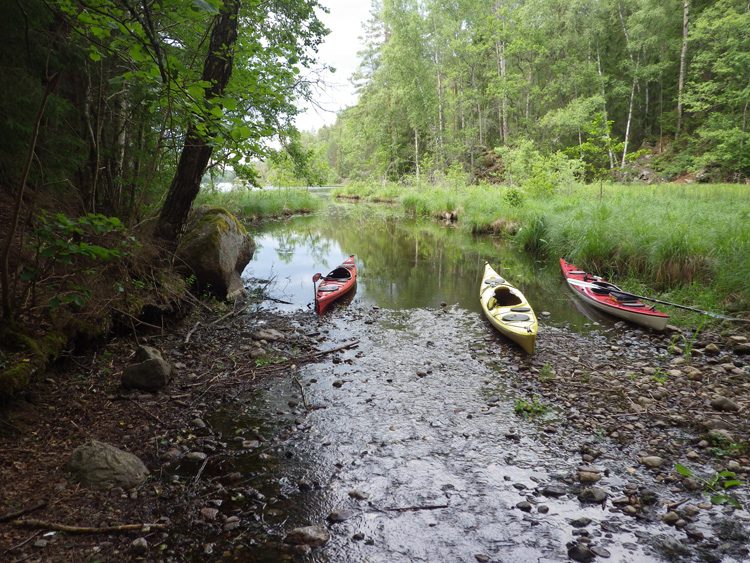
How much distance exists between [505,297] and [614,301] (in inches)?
69.9

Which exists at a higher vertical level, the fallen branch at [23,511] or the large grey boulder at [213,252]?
the large grey boulder at [213,252]

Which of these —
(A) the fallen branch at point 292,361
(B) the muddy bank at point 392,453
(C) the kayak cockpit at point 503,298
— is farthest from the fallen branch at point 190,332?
(C) the kayak cockpit at point 503,298

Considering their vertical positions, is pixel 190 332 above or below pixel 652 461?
above

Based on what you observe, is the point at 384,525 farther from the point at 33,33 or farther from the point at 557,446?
the point at 33,33

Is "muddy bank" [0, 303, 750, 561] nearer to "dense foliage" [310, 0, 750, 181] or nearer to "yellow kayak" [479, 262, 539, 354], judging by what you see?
"yellow kayak" [479, 262, 539, 354]

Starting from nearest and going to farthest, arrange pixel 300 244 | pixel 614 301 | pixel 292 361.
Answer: pixel 292 361 → pixel 614 301 → pixel 300 244

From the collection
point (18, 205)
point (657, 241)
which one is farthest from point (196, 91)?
point (657, 241)

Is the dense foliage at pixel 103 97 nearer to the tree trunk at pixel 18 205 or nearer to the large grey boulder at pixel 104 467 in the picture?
the tree trunk at pixel 18 205

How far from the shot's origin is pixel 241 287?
7.95 metres

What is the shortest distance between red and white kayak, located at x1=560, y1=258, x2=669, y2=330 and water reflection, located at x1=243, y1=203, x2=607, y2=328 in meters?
0.35

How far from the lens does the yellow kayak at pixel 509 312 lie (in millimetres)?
5332

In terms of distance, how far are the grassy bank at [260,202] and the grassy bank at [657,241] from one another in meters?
12.1

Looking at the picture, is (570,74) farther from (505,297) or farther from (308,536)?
(308,536)

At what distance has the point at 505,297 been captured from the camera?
689 cm
